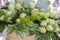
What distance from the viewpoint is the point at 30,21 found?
777 mm

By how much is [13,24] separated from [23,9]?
8 cm

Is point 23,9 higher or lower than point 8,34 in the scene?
higher

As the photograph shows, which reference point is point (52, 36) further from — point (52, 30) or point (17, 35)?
point (17, 35)

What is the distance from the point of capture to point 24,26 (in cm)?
76

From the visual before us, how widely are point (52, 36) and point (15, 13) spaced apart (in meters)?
0.20

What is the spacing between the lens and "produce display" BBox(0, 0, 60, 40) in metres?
0.77

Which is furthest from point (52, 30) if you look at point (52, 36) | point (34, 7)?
point (34, 7)

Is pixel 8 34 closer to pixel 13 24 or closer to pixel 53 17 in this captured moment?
pixel 13 24

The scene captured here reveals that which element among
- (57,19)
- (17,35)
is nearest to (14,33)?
(17,35)

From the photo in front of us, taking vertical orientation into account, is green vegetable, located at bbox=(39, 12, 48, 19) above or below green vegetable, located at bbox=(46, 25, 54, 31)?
above

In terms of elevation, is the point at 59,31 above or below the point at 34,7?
below

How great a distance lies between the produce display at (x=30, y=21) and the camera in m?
0.77

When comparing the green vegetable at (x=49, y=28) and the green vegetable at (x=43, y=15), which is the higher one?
the green vegetable at (x=43, y=15)

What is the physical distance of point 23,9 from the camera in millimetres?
805
